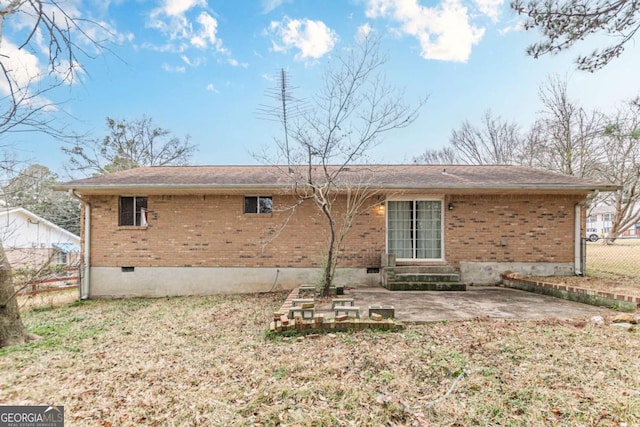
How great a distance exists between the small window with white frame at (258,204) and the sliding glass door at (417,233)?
3.60 m

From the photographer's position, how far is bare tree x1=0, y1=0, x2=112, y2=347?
173 inches

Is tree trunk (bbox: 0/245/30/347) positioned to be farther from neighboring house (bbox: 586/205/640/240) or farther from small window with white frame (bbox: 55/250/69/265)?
neighboring house (bbox: 586/205/640/240)

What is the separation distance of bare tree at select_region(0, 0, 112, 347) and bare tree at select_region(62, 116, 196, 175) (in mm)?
18837

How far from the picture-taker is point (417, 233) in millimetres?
8977

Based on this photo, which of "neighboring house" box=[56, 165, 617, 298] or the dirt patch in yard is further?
"neighboring house" box=[56, 165, 617, 298]

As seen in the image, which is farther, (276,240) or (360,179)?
(276,240)

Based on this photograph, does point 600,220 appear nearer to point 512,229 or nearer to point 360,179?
point 512,229

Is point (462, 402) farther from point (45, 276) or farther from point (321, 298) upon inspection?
point (45, 276)

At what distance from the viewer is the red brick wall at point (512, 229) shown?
338 inches

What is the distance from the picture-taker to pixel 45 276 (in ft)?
26.7

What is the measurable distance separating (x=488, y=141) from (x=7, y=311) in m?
A: 30.6

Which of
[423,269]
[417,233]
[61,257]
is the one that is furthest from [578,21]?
[61,257]

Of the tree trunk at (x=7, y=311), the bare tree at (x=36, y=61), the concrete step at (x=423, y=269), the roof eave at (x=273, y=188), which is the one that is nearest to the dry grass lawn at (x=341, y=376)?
the tree trunk at (x=7, y=311)

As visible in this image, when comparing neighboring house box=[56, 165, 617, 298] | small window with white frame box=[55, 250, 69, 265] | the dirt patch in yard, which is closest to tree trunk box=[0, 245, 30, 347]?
small window with white frame box=[55, 250, 69, 265]
